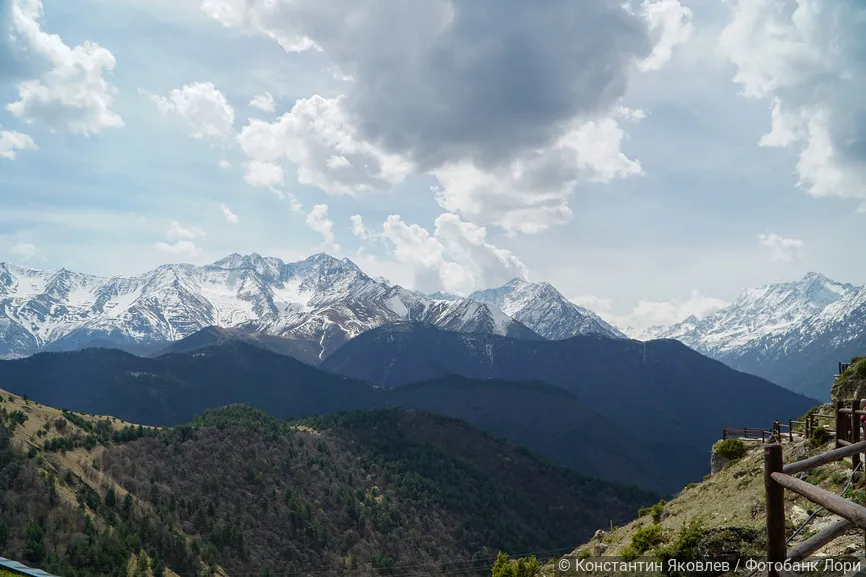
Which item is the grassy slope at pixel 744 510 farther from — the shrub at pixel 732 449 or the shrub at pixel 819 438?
the shrub at pixel 732 449

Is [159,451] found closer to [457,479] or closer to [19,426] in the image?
[19,426]

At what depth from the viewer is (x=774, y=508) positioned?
8.77m

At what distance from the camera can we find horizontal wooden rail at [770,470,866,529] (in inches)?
287

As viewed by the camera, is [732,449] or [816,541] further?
[732,449]

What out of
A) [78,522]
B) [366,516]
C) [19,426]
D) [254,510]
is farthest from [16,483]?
[366,516]

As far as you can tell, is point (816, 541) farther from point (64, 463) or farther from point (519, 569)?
point (64, 463)

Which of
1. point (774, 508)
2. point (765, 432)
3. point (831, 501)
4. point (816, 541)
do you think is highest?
point (765, 432)

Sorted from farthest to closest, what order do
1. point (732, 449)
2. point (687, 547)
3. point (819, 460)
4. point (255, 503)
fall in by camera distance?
point (255, 503) → point (732, 449) → point (687, 547) → point (819, 460)

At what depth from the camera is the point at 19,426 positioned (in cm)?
9312

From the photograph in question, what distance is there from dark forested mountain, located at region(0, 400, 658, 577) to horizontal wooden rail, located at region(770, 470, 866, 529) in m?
81.8

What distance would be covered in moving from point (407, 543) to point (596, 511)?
87926mm

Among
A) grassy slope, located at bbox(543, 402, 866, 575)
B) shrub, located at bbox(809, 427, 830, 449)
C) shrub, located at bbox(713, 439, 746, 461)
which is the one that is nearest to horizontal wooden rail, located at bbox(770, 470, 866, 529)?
grassy slope, located at bbox(543, 402, 866, 575)

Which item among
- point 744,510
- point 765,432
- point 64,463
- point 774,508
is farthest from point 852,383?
point 64,463

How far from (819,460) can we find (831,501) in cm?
163
